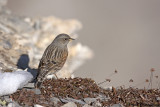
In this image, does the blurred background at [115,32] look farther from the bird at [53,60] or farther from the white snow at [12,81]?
the white snow at [12,81]

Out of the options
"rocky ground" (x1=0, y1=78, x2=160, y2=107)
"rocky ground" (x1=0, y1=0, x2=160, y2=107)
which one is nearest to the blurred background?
"rocky ground" (x1=0, y1=0, x2=160, y2=107)

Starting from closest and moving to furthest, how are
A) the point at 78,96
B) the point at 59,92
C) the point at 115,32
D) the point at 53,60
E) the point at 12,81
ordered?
the point at 12,81
the point at 59,92
the point at 78,96
the point at 53,60
the point at 115,32

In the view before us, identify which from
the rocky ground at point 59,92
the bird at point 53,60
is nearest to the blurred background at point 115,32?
the rocky ground at point 59,92

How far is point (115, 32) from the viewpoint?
115 ft

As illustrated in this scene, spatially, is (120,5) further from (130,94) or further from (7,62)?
(130,94)

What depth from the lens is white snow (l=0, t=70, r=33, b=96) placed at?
9688 millimetres

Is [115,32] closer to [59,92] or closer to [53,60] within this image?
[53,60]

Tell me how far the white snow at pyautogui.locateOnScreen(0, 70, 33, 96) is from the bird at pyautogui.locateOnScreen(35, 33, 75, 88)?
16.4 inches

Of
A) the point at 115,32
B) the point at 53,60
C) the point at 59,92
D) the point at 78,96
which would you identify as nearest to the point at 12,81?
the point at 59,92

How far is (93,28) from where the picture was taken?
35.8m

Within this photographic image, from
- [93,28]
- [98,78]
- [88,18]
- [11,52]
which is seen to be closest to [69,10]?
[88,18]

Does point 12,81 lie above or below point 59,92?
above

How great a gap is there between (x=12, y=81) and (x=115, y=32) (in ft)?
84.8

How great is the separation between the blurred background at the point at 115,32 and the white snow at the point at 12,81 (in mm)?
13404
